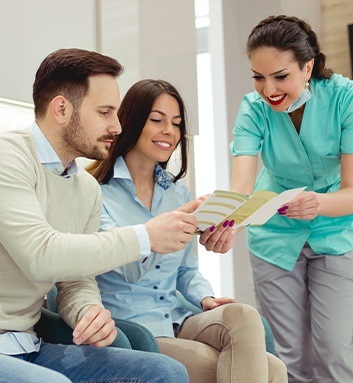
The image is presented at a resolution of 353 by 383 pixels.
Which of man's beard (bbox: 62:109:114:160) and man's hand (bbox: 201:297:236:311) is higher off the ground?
man's beard (bbox: 62:109:114:160)

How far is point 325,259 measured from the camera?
254cm

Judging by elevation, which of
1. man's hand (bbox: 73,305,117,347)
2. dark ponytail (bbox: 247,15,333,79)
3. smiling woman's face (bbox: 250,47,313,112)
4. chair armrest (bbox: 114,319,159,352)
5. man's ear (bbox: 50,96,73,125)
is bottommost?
chair armrest (bbox: 114,319,159,352)

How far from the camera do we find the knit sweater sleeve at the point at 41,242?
5.07 ft

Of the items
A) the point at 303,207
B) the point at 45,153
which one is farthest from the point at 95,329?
the point at 303,207

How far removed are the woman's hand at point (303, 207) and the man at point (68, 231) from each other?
0.63 metres

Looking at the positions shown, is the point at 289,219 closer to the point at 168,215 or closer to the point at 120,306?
the point at 120,306

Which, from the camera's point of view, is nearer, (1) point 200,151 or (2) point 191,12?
(2) point 191,12


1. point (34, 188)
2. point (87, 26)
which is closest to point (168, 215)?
point (34, 188)

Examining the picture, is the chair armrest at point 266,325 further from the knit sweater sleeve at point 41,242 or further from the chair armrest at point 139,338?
the knit sweater sleeve at point 41,242

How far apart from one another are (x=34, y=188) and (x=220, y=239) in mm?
575

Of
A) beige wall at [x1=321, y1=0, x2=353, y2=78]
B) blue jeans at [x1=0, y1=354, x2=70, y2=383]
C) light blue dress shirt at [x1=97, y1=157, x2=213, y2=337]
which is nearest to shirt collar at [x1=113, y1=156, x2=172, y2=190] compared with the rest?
light blue dress shirt at [x1=97, y1=157, x2=213, y2=337]

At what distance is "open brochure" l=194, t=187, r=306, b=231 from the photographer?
1761 millimetres

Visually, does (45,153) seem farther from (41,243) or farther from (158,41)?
(158,41)

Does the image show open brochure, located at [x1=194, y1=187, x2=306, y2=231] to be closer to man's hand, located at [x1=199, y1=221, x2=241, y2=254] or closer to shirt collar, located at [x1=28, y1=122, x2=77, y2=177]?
man's hand, located at [x1=199, y1=221, x2=241, y2=254]
